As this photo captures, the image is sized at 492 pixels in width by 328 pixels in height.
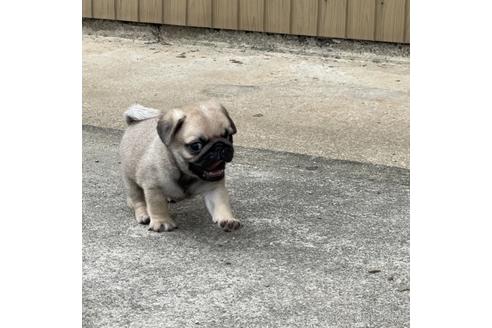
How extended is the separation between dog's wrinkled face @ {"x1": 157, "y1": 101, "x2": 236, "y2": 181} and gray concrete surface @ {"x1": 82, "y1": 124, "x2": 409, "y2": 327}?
297 millimetres

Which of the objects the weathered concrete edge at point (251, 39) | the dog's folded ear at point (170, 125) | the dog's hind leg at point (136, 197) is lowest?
the dog's hind leg at point (136, 197)

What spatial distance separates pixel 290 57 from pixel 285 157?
286 cm

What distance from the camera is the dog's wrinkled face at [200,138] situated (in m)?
3.07

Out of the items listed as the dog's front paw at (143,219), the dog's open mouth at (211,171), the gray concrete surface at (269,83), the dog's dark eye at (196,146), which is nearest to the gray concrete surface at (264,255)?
the dog's front paw at (143,219)

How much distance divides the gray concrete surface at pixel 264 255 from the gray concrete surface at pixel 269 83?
2.31 feet

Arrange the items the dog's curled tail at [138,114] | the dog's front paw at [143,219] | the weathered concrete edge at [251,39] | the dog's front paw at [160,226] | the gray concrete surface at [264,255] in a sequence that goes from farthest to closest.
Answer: the weathered concrete edge at [251,39] → the dog's curled tail at [138,114] → the dog's front paw at [143,219] → the dog's front paw at [160,226] → the gray concrete surface at [264,255]

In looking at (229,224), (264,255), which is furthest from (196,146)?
(264,255)

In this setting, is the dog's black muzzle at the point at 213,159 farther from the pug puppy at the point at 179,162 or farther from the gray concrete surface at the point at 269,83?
the gray concrete surface at the point at 269,83

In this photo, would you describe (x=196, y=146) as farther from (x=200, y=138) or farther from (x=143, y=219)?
(x=143, y=219)

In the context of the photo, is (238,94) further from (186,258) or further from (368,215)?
(186,258)
